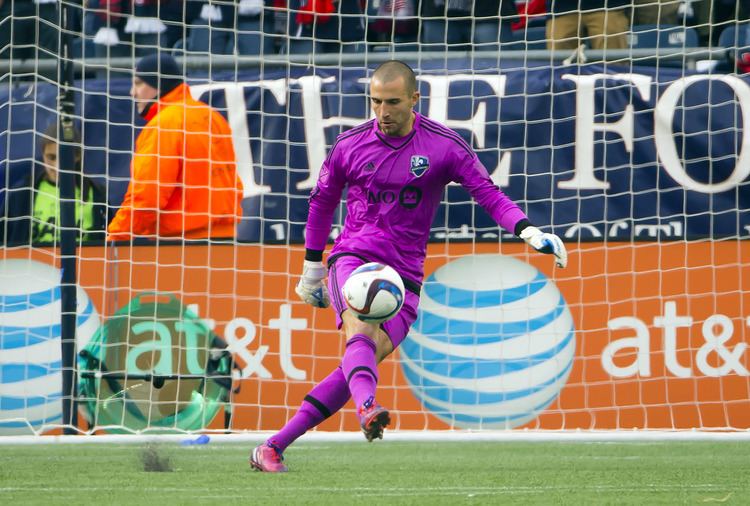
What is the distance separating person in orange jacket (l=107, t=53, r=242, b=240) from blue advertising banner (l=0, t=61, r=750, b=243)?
0.43ft

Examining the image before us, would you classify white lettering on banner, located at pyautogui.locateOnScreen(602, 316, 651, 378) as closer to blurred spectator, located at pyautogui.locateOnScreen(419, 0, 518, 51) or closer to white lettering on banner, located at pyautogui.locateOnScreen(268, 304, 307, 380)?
white lettering on banner, located at pyautogui.locateOnScreen(268, 304, 307, 380)

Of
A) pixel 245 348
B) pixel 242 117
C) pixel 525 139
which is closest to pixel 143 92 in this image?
pixel 242 117

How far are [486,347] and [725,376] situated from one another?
155 cm

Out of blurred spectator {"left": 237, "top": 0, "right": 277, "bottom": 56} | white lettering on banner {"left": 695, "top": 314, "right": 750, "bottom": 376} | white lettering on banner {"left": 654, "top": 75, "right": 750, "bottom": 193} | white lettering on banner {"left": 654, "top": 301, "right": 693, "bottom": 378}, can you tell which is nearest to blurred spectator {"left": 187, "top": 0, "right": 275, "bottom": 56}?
blurred spectator {"left": 237, "top": 0, "right": 277, "bottom": 56}

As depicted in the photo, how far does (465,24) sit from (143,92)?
2600mm

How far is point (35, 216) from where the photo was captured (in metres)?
8.79

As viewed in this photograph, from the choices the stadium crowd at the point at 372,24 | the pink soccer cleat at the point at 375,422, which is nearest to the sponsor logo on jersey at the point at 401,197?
the pink soccer cleat at the point at 375,422

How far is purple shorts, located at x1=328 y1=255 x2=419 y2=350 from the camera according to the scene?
17.9ft

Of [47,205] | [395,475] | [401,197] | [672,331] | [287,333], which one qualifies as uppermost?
[401,197]

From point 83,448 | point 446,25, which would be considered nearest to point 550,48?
point 446,25

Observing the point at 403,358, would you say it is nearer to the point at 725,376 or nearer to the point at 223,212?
the point at 223,212

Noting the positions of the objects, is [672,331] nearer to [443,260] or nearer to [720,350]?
[720,350]

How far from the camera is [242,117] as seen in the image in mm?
8844

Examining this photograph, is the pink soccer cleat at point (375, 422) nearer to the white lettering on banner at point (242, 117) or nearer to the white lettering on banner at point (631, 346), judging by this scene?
the white lettering on banner at point (631, 346)
